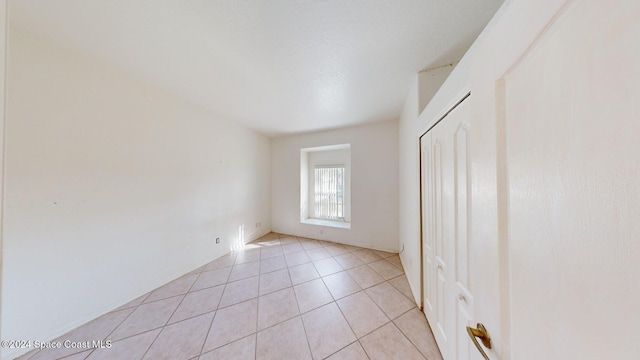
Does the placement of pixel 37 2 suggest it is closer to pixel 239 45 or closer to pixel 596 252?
pixel 239 45

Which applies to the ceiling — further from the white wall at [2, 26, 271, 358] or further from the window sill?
the window sill

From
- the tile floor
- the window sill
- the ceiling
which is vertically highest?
the ceiling

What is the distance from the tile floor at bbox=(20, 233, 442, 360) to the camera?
139 centimetres

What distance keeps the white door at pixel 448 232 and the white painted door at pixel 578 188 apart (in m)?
0.59

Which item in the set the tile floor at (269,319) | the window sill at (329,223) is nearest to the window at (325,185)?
the window sill at (329,223)

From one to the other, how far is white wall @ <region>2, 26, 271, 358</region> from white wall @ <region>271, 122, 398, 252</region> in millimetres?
1812

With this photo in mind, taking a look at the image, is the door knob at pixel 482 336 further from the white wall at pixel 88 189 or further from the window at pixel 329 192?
the window at pixel 329 192

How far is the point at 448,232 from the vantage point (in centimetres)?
121

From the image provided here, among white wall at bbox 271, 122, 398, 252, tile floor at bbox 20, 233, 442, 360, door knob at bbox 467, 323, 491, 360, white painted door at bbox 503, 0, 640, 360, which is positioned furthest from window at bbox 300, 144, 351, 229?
white painted door at bbox 503, 0, 640, 360

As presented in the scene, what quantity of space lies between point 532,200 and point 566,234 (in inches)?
3.9

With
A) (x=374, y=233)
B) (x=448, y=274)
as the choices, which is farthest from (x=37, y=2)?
(x=374, y=233)

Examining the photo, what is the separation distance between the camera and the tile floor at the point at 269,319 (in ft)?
4.57

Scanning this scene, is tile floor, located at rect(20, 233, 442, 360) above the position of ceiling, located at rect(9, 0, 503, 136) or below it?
below

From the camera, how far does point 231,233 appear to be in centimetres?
325
